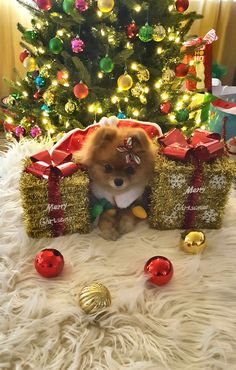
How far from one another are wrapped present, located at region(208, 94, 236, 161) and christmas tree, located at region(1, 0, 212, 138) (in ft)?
0.31

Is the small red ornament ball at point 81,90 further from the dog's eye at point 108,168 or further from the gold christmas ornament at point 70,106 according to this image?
the dog's eye at point 108,168

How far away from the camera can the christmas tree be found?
1159mm

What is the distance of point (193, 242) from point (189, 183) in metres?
0.16

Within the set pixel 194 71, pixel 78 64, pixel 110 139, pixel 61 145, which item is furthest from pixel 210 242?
pixel 194 71

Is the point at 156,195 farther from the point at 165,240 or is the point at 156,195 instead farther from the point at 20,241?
the point at 20,241

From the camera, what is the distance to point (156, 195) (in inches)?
38.2

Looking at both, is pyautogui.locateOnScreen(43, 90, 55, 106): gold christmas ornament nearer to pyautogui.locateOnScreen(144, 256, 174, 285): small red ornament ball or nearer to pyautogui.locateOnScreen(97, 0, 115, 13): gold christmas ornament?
pyautogui.locateOnScreen(97, 0, 115, 13): gold christmas ornament

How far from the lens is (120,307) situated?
2.54 ft

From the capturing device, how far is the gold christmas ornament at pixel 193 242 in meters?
0.93

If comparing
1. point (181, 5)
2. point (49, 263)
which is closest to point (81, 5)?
point (181, 5)

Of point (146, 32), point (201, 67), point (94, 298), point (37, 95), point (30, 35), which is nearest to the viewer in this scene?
point (94, 298)

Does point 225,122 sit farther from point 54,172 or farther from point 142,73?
point 54,172

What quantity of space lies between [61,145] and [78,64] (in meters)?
0.32

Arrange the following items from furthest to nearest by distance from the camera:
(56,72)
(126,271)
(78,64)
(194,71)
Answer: (194,71) → (56,72) → (78,64) → (126,271)
